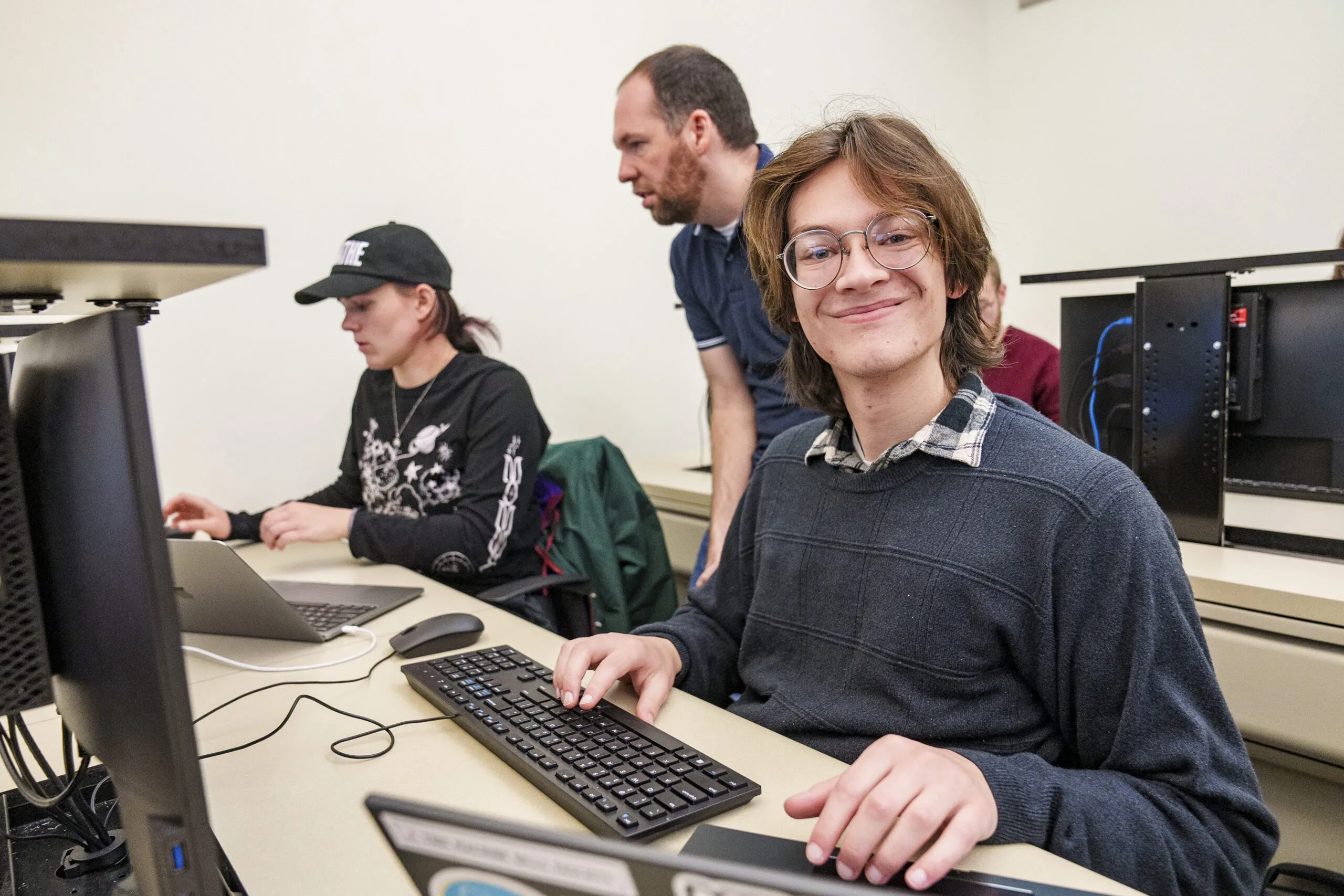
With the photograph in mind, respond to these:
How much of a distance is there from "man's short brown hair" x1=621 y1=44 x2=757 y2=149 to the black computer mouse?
1.16 meters

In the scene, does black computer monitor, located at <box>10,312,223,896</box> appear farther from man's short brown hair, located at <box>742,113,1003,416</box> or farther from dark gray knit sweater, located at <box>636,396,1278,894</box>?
man's short brown hair, located at <box>742,113,1003,416</box>

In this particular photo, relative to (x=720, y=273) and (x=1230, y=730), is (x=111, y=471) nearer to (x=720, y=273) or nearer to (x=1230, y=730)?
(x=1230, y=730)

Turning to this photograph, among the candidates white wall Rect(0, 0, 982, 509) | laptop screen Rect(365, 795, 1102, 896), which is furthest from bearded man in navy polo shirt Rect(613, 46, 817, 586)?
laptop screen Rect(365, 795, 1102, 896)

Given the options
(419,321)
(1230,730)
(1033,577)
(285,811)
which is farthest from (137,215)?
(1230,730)

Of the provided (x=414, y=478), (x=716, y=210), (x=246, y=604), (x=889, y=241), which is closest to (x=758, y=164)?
A: (x=716, y=210)

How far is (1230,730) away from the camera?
79 centimetres

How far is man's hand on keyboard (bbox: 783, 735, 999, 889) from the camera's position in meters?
0.62

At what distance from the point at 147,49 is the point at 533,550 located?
1.42 metres

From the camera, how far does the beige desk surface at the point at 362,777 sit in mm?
717

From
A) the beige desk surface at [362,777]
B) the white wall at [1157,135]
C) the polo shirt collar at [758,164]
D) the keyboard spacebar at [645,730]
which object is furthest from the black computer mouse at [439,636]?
the white wall at [1157,135]

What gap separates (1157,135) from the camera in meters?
3.39

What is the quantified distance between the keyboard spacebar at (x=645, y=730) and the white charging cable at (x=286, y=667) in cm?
45

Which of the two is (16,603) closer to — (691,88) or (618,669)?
(618,669)

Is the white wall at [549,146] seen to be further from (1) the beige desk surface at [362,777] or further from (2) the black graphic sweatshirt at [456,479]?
(1) the beige desk surface at [362,777]
